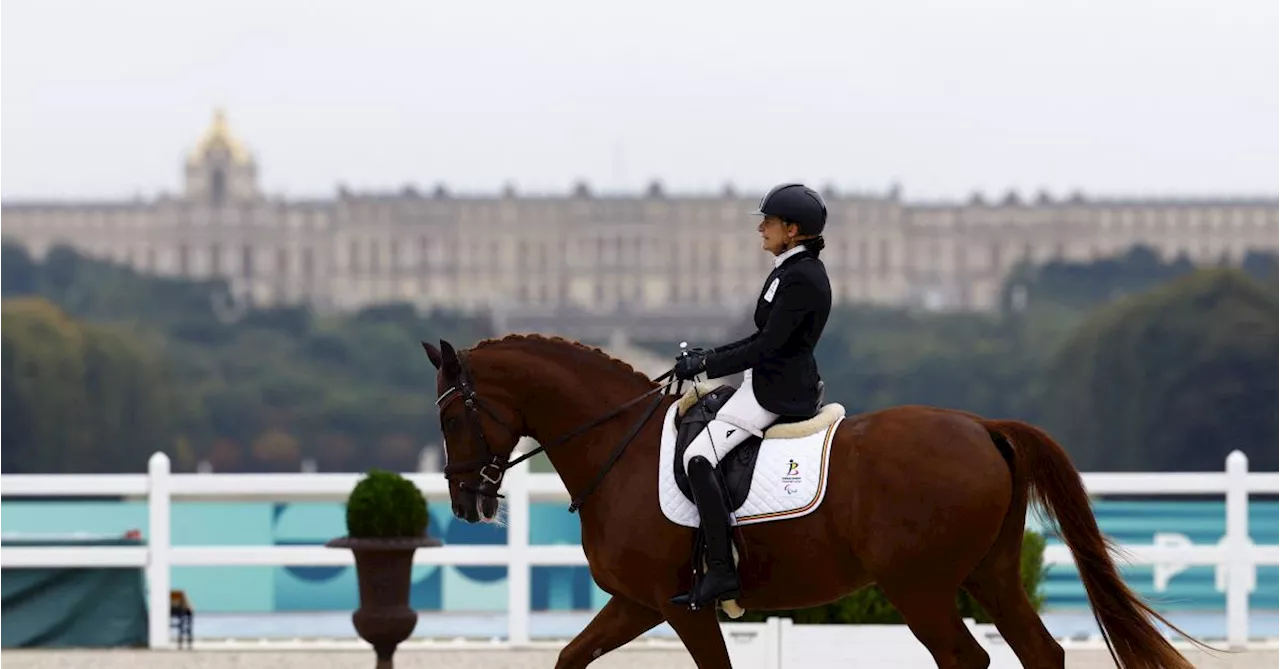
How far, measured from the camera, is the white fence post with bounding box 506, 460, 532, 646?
1206cm

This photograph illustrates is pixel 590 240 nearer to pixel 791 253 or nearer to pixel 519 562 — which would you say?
pixel 519 562

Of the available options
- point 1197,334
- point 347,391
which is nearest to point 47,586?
point 1197,334

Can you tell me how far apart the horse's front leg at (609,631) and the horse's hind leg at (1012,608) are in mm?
1000

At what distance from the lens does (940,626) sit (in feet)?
22.5

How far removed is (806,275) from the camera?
6.98 m

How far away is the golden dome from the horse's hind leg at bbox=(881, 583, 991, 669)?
155 metres

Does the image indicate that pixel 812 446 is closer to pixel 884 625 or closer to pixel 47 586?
pixel 884 625

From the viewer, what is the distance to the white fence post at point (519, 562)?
1206cm

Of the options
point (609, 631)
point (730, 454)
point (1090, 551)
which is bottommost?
point (609, 631)

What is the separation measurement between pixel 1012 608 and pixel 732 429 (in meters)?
1.00

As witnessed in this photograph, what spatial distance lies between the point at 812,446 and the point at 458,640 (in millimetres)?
5863

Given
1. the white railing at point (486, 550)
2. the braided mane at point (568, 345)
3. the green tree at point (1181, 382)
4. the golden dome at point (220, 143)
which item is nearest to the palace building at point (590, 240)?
the golden dome at point (220, 143)

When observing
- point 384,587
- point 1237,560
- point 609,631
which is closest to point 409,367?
point 1237,560

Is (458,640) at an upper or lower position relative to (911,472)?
lower
